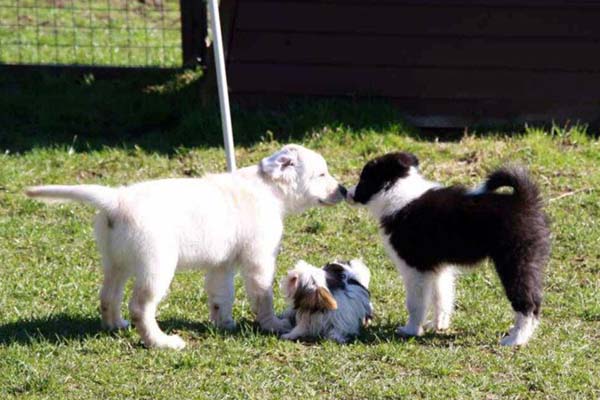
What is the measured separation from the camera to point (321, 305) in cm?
666

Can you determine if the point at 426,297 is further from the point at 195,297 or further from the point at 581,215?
the point at 581,215

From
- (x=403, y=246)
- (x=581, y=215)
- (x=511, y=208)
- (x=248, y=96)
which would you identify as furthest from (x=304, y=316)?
(x=248, y=96)

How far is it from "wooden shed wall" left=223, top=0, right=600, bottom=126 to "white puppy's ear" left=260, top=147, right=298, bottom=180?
3.97m

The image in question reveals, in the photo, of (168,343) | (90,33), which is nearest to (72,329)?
(168,343)

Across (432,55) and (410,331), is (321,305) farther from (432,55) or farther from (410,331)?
(432,55)

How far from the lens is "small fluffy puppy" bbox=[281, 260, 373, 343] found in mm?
6680

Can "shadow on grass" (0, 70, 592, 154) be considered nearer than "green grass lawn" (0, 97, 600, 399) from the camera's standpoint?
No

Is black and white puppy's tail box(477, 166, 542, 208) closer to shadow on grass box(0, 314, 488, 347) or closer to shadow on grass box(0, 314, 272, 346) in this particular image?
shadow on grass box(0, 314, 488, 347)

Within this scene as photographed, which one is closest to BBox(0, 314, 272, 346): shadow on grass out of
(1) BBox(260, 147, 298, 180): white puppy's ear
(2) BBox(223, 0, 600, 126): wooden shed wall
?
(1) BBox(260, 147, 298, 180): white puppy's ear

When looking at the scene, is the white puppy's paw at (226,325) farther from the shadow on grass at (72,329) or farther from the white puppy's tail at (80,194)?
the white puppy's tail at (80,194)

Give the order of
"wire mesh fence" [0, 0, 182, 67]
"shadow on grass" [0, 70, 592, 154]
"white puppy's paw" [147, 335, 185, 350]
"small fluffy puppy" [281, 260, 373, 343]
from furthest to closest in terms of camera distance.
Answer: "wire mesh fence" [0, 0, 182, 67], "shadow on grass" [0, 70, 592, 154], "small fluffy puppy" [281, 260, 373, 343], "white puppy's paw" [147, 335, 185, 350]

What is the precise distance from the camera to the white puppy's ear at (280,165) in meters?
7.00

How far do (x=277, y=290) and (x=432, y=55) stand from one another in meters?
3.87

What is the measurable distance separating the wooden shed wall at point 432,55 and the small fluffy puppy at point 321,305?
4373 mm
